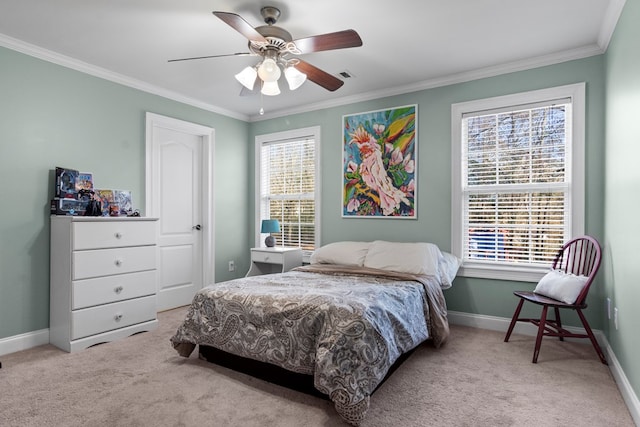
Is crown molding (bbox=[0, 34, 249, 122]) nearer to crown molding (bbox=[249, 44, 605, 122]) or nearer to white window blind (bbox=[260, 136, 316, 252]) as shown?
white window blind (bbox=[260, 136, 316, 252])

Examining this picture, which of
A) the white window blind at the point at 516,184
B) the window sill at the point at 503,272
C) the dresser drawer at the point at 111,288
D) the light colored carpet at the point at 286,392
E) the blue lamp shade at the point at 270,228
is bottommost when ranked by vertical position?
the light colored carpet at the point at 286,392

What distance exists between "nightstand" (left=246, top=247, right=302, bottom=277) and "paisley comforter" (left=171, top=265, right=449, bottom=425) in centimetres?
115

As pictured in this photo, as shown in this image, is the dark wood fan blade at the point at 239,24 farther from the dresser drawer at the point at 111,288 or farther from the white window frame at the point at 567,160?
the dresser drawer at the point at 111,288

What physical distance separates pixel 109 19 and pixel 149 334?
258cm

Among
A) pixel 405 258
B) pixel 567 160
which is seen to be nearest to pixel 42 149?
pixel 405 258

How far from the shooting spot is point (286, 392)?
2191 mm

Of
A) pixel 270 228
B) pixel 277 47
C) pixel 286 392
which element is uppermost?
pixel 277 47

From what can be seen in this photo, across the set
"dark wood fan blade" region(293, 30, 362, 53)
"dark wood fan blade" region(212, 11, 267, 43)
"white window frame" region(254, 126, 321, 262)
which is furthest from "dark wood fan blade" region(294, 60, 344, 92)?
"white window frame" region(254, 126, 321, 262)

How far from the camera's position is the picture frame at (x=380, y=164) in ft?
12.5

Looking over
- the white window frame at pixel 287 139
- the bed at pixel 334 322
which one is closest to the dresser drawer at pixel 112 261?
the bed at pixel 334 322

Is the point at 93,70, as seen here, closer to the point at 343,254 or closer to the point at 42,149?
the point at 42,149

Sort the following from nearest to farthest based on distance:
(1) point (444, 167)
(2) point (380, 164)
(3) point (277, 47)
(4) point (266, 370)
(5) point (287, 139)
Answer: (4) point (266, 370)
(3) point (277, 47)
(1) point (444, 167)
(2) point (380, 164)
(5) point (287, 139)

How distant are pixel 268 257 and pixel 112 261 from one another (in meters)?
1.66

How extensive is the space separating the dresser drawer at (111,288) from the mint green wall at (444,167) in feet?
6.55
